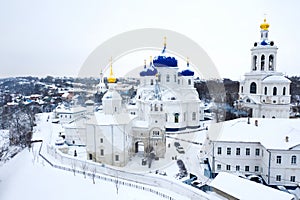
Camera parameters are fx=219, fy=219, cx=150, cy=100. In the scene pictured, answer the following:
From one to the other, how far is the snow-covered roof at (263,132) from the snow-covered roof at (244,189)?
10.7ft

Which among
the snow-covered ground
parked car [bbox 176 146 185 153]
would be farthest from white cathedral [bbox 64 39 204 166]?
parked car [bbox 176 146 185 153]

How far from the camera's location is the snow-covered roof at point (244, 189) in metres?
9.73

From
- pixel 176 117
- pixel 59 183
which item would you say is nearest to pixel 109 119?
pixel 59 183

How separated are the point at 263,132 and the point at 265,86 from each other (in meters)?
12.3

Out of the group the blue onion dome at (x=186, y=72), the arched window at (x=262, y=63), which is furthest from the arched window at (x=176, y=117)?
the arched window at (x=262, y=63)

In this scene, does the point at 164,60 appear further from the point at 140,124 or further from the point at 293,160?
the point at 293,160

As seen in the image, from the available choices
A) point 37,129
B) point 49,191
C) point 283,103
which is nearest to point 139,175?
point 49,191

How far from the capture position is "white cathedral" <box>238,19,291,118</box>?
23906 millimetres

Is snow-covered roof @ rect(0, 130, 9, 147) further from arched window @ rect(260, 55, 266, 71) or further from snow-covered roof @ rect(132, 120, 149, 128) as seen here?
arched window @ rect(260, 55, 266, 71)

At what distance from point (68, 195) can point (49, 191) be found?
125 cm

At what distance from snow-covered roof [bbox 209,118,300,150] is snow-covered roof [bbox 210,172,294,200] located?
3.28 meters

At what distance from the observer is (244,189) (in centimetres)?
1043

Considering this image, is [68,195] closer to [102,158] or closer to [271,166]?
[102,158]

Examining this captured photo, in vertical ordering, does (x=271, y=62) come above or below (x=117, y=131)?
above
